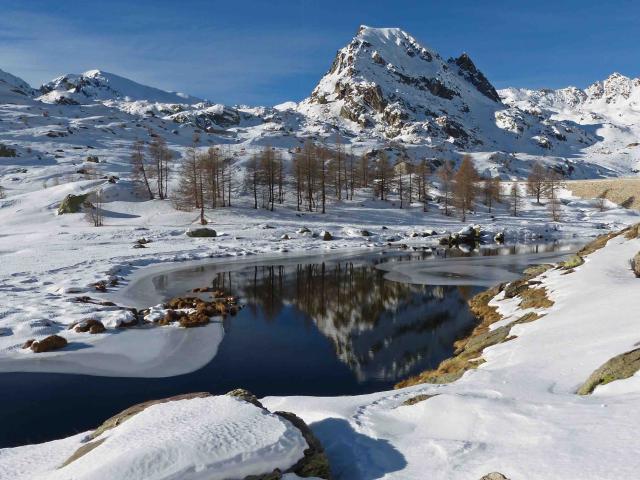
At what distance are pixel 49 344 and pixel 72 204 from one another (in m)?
44.4

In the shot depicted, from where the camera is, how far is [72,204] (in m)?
53.7

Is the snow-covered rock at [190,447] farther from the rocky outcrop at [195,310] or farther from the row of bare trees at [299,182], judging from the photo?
the row of bare trees at [299,182]

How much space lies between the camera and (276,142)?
414 ft

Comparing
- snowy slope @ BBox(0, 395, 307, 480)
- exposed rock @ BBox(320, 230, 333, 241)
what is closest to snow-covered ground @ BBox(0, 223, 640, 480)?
snowy slope @ BBox(0, 395, 307, 480)

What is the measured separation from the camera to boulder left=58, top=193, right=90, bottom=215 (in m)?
53.3

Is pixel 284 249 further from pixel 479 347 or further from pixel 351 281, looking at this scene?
pixel 479 347

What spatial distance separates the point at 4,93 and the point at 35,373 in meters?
162

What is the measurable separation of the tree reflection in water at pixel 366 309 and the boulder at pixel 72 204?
31.8 meters

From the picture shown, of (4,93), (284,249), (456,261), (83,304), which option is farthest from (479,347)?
(4,93)

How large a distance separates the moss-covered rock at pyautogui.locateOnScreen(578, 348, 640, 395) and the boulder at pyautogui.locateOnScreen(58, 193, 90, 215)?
5685 centimetres

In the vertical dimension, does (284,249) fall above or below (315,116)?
below

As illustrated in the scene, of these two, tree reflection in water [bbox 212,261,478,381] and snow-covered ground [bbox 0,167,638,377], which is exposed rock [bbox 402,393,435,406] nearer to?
tree reflection in water [bbox 212,261,478,381]

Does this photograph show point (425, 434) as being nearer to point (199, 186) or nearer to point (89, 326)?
point (89, 326)

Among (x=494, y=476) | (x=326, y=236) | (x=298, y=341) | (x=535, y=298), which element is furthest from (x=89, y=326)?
(x=326, y=236)
